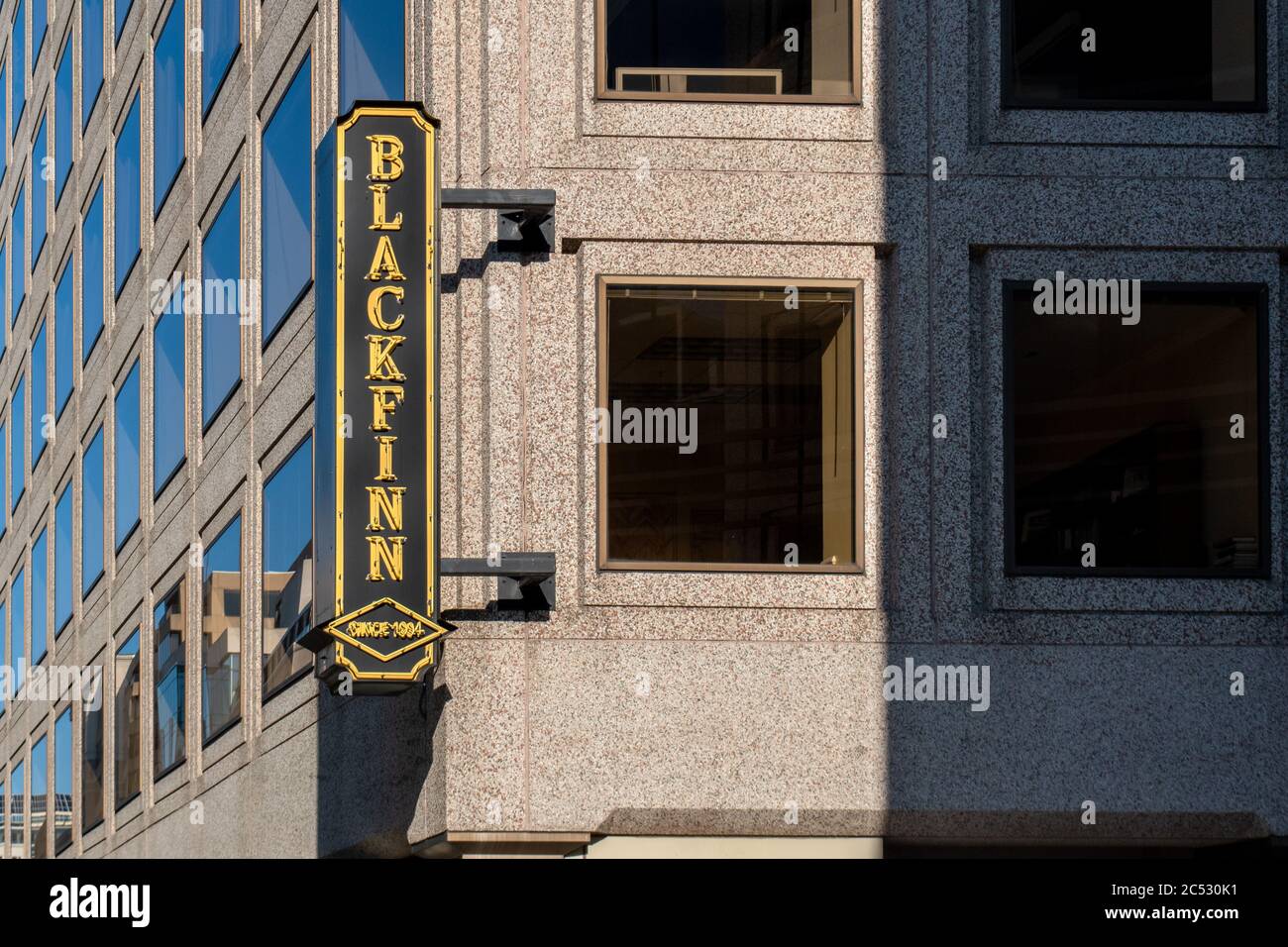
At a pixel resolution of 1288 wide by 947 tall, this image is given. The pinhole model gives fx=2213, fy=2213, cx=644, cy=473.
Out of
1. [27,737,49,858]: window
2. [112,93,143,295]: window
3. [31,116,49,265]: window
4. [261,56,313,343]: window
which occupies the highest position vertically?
[31,116,49,265]: window

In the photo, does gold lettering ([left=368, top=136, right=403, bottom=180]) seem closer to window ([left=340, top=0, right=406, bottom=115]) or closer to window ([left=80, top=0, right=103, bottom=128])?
window ([left=340, top=0, right=406, bottom=115])

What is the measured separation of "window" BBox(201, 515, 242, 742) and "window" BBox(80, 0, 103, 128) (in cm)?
1237

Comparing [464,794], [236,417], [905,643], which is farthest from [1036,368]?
[236,417]

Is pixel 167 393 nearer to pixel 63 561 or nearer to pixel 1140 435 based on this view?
pixel 63 561

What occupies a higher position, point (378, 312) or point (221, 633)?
point (378, 312)

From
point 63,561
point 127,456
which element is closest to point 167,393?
point 127,456

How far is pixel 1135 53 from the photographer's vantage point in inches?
625

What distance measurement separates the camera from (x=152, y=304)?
28.8m

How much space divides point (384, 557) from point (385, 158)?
8.98 feet

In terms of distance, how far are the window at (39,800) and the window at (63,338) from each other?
6303 mm

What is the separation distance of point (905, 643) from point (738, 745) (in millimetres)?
1331

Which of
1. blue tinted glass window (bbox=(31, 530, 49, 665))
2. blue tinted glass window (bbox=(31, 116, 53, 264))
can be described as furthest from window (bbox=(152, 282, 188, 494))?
blue tinted glass window (bbox=(31, 116, 53, 264))

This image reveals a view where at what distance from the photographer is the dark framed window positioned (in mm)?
36125
